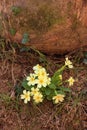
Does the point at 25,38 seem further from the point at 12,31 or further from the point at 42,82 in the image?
the point at 42,82

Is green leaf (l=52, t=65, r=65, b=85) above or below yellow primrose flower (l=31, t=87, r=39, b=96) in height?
above

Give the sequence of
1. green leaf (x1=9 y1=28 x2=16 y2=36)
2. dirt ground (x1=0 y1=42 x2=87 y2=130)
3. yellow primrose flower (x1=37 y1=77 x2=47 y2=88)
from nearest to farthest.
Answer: yellow primrose flower (x1=37 y1=77 x2=47 y2=88)
dirt ground (x1=0 y1=42 x2=87 y2=130)
green leaf (x1=9 y1=28 x2=16 y2=36)

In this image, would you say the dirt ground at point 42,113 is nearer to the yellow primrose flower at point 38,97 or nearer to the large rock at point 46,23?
the yellow primrose flower at point 38,97

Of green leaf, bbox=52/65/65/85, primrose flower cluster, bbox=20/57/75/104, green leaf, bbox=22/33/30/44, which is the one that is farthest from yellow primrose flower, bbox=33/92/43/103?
green leaf, bbox=22/33/30/44

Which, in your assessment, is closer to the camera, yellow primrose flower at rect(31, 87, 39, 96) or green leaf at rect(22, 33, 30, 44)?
yellow primrose flower at rect(31, 87, 39, 96)

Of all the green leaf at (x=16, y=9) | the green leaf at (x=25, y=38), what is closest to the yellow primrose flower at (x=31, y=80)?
the green leaf at (x=25, y=38)

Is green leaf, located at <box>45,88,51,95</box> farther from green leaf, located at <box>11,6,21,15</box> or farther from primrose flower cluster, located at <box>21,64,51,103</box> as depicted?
green leaf, located at <box>11,6,21,15</box>
